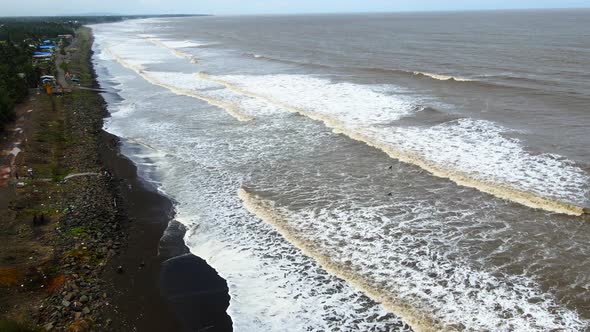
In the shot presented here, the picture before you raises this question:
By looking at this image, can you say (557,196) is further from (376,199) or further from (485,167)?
(376,199)

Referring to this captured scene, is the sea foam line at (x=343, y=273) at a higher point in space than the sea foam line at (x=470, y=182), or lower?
lower

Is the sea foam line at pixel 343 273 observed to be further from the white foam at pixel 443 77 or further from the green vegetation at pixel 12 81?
the white foam at pixel 443 77

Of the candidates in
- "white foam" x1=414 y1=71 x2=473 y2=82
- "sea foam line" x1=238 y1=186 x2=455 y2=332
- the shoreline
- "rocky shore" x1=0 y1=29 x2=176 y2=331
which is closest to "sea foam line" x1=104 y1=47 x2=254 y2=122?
"rocky shore" x1=0 y1=29 x2=176 y2=331

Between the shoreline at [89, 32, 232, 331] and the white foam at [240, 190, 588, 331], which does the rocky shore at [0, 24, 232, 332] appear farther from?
the white foam at [240, 190, 588, 331]

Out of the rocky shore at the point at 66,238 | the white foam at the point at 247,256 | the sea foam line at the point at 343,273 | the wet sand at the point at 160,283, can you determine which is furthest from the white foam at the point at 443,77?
the wet sand at the point at 160,283

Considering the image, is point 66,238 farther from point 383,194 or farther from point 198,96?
point 198,96

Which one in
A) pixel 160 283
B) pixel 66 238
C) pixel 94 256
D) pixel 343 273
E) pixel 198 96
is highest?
pixel 198 96

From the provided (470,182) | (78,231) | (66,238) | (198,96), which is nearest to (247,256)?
(78,231)

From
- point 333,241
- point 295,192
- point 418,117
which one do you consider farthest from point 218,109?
point 333,241
